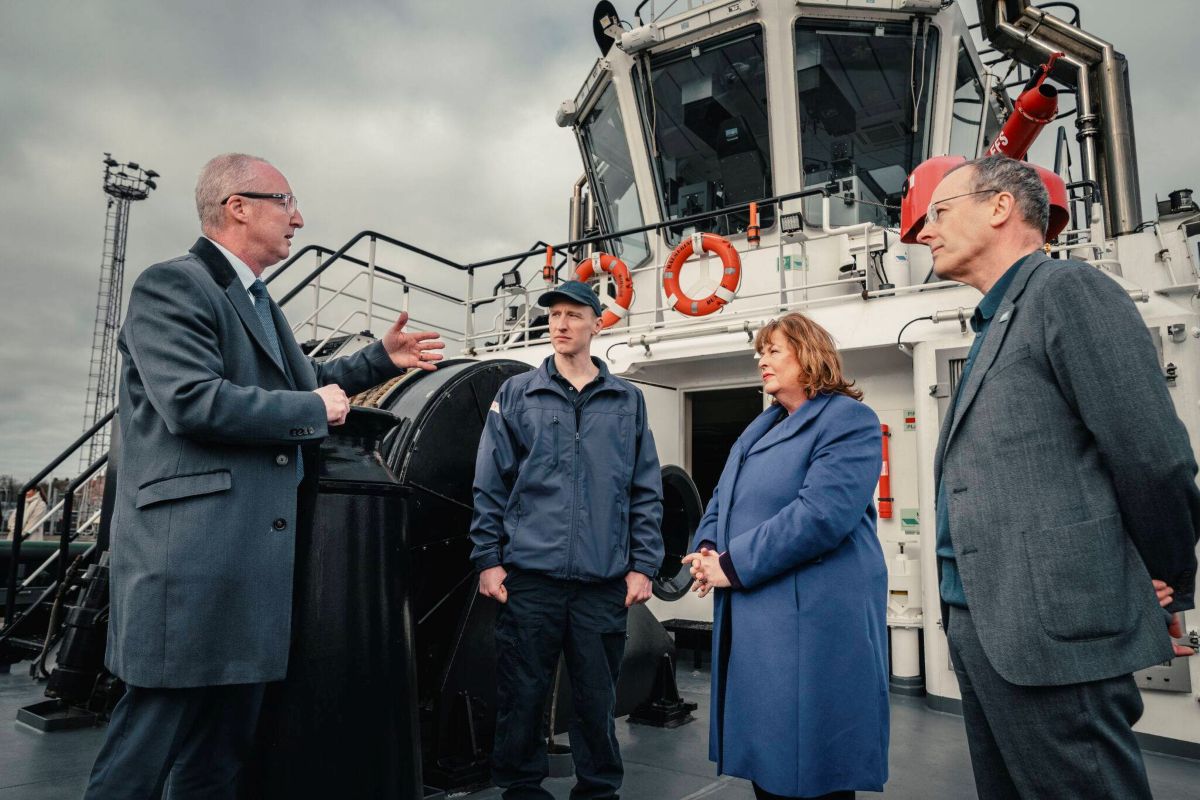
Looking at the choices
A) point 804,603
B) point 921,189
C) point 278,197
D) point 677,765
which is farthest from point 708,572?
point 921,189

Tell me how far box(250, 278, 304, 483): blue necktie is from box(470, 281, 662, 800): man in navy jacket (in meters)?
0.98

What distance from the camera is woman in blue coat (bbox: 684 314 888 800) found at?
1896mm

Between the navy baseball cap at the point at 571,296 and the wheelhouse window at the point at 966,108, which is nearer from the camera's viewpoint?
the navy baseball cap at the point at 571,296

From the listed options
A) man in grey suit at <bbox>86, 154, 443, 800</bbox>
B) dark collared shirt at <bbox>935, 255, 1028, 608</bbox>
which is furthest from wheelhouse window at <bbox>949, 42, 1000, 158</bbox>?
man in grey suit at <bbox>86, 154, 443, 800</bbox>

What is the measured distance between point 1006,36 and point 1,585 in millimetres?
12264

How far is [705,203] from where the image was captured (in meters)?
7.99

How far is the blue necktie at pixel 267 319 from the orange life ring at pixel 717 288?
14.5 feet

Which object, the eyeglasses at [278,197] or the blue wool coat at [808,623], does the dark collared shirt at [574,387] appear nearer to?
the blue wool coat at [808,623]

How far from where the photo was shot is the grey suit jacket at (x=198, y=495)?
1521 mm

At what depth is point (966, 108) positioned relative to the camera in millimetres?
7883

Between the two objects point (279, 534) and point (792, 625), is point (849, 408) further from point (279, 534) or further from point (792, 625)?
point (279, 534)

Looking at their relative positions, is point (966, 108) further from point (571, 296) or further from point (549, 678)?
point (549, 678)

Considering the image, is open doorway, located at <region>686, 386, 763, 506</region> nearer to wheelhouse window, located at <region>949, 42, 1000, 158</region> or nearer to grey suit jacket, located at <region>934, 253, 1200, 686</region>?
wheelhouse window, located at <region>949, 42, 1000, 158</region>

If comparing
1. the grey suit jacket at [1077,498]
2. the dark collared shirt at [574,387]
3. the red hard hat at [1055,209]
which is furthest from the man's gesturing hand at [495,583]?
the red hard hat at [1055,209]
